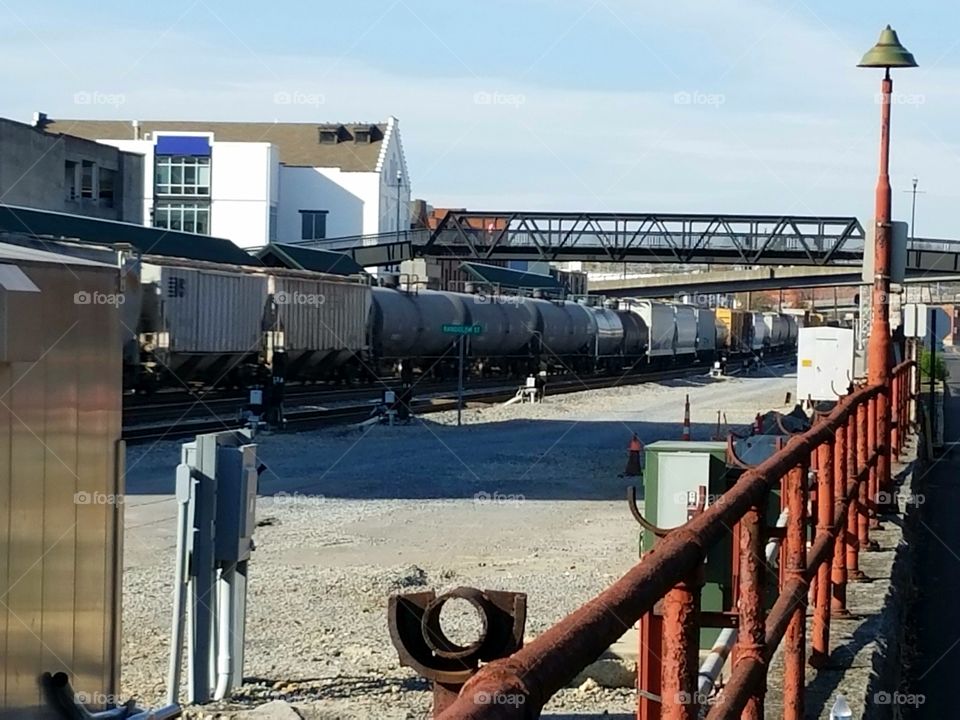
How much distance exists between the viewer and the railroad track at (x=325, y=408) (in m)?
24.2

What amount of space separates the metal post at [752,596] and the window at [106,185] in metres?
52.8

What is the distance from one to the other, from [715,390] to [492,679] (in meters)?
48.8

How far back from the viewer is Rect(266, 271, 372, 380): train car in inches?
1294

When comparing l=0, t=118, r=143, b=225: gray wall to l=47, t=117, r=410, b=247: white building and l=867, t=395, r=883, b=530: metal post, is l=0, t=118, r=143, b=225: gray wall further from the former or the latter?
l=867, t=395, r=883, b=530: metal post

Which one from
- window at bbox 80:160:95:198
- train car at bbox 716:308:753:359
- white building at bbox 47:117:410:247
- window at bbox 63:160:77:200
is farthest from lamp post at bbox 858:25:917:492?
train car at bbox 716:308:753:359

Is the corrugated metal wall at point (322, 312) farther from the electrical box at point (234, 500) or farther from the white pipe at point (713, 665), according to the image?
the white pipe at point (713, 665)

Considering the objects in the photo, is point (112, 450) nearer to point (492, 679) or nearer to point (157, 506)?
point (492, 679)

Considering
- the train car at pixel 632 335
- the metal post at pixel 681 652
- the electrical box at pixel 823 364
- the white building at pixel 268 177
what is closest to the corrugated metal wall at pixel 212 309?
the electrical box at pixel 823 364

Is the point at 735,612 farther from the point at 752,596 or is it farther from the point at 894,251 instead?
the point at 894,251

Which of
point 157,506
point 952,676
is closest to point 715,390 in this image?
point 157,506

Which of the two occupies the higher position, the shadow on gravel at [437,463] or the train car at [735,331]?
the train car at [735,331]

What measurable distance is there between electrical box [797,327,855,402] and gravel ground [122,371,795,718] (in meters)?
3.61

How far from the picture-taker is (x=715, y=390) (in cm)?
4988

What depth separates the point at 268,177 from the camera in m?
74.2
